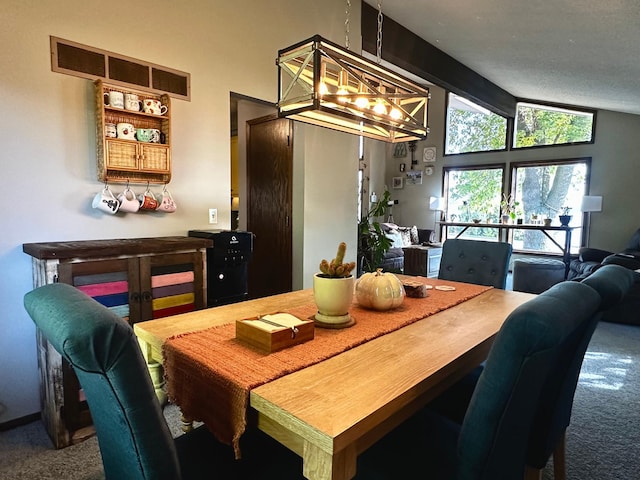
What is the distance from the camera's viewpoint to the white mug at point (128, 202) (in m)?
2.35

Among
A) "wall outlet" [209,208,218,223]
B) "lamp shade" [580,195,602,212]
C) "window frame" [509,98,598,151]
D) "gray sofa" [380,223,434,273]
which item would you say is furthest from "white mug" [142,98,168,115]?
"window frame" [509,98,598,151]

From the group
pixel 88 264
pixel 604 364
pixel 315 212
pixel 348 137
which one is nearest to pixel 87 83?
pixel 88 264

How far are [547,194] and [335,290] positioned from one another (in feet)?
22.5

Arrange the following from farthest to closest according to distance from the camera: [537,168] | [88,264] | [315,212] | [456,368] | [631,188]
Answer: [537,168], [631,188], [315,212], [88,264], [456,368]

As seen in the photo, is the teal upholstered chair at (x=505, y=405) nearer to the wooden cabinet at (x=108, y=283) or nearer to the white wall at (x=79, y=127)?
the wooden cabinet at (x=108, y=283)

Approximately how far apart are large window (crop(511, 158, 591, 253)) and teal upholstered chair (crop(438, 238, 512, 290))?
181 inches

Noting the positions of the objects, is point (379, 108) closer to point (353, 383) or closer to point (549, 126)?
point (353, 383)

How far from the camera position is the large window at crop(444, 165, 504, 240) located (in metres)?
7.52

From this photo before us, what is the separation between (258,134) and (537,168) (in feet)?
17.5

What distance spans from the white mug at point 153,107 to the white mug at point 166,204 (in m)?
0.50

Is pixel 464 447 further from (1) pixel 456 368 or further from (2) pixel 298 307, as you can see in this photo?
(2) pixel 298 307

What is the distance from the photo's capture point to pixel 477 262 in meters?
2.68

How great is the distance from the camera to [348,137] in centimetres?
397

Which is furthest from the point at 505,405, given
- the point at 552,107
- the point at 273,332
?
the point at 552,107
